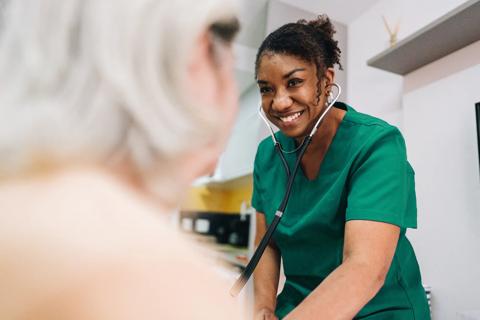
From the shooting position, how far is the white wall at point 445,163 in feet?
4.39

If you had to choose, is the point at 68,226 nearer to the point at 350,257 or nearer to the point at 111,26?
the point at 111,26

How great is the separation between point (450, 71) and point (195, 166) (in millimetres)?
1532

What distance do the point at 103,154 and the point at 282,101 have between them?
24.0 inches

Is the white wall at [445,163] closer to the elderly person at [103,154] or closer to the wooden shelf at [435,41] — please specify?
the wooden shelf at [435,41]

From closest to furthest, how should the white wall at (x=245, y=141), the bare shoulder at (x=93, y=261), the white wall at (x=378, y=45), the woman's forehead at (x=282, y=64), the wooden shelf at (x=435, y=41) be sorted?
the bare shoulder at (x=93, y=261) < the woman's forehead at (x=282, y=64) < the wooden shelf at (x=435, y=41) < the white wall at (x=378, y=45) < the white wall at (x=245, y=141)

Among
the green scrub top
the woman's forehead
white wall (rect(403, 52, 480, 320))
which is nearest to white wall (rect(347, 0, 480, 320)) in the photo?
white wall (rect(403, 52, 480, 320))

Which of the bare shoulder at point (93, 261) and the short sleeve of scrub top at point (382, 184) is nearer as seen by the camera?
the bare shoulder at point (93, 261)

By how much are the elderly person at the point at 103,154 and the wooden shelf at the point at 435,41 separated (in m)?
1.32

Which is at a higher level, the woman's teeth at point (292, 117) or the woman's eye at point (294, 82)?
the woman's eye at point (294, 82)

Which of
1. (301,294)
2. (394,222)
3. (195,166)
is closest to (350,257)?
(394,222)

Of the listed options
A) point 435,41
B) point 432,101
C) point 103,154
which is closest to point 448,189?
point 432,101

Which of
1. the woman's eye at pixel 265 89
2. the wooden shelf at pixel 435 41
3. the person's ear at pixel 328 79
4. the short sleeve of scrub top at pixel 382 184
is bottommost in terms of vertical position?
the short sleeve of scrub top at pixel 382 184

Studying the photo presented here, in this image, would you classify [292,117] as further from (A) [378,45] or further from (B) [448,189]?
(A) [378,45]

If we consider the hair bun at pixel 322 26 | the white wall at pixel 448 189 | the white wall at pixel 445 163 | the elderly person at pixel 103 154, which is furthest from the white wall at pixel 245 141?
the elderly person at pixel 103 154
